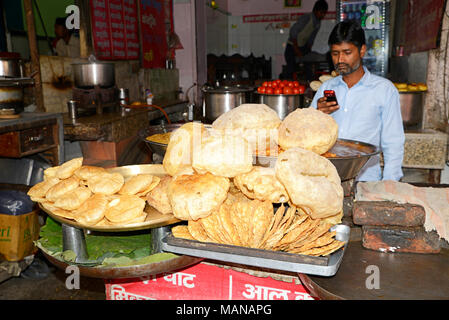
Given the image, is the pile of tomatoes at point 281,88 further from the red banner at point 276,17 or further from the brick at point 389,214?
the red banner at point 276,17

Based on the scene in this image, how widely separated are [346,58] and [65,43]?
4.63 m

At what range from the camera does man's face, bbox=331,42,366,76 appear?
9.03ft

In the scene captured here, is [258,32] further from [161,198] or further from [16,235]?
[161,198]

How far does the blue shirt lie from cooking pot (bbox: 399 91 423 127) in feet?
4.83

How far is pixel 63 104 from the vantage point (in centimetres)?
505

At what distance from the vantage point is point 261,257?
108cm

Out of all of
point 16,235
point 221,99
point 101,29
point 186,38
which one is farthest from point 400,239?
point 186,38

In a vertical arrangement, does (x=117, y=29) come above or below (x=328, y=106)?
above

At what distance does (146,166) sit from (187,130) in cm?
49

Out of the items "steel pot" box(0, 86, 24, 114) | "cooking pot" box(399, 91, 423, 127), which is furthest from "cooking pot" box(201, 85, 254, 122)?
"steel pot" box(0, 86, 24, 114)

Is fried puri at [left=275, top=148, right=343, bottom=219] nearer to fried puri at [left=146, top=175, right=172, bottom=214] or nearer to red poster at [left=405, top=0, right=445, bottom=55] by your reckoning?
fried puri at [left=146, top=175, right=172, bottom=214]

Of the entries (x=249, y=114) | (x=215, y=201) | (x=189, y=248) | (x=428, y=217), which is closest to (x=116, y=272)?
(x=189, y=248)

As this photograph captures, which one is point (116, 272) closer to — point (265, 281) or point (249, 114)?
point (265, 281)

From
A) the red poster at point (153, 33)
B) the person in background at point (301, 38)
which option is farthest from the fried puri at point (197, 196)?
the person in background at point (301, 38)
